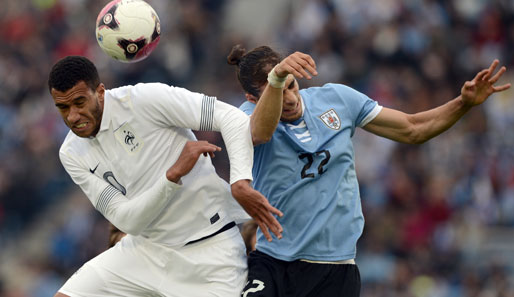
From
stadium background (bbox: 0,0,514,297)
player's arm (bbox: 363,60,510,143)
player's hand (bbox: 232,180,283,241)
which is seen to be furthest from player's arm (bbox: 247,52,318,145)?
stadium background (bbox: 0,0,514,297)

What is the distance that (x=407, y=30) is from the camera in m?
13.0

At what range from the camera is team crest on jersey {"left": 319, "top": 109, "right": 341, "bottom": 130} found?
18.7 feet

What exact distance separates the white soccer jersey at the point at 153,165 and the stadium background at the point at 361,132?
541cm

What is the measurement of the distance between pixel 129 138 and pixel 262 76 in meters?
0.95

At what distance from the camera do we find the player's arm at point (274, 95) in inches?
197

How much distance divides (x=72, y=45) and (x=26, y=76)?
101 centimetres

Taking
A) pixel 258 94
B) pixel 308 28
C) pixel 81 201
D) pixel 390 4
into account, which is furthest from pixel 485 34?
pixel 258 94

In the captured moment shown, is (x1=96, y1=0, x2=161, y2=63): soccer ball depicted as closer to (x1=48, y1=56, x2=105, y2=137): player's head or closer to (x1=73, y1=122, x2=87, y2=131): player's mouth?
(x1=48, y1=56, x2=105, y2=137): player's head

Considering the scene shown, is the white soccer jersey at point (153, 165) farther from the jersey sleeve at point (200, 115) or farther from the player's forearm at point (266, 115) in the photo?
the player's forearm at point (266, 115)

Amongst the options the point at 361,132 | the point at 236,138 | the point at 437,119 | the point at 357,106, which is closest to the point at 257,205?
the point at 236,138

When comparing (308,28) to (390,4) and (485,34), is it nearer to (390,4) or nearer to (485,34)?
(390,4)

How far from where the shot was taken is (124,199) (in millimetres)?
5680

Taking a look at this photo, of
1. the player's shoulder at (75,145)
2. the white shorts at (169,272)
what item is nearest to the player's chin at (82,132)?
the player's shoulder at (75,145)

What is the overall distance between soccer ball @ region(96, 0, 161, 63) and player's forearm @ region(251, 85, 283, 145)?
94 cm
